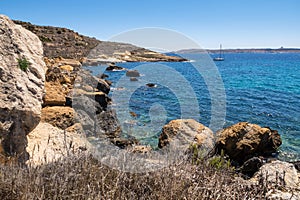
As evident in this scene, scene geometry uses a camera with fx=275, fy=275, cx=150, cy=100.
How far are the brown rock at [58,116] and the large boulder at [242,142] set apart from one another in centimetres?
539

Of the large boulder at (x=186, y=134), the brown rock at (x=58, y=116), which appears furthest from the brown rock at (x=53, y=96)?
the large boulder at (x=186, y=134)

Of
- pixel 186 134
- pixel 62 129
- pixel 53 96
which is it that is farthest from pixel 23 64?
pixel 186 134

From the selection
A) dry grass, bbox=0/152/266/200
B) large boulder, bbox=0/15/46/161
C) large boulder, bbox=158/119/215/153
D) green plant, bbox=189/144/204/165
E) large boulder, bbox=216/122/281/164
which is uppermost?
large boulder, bbox=0/15/46/161

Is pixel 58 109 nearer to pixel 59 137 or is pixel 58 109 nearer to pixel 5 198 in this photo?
pixel 59 137

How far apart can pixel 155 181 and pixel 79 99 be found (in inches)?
357

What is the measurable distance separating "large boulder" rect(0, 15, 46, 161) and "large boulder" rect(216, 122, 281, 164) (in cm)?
706

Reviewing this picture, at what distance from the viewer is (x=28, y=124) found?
5141 millimetres

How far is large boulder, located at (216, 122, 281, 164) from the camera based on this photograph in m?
10.1

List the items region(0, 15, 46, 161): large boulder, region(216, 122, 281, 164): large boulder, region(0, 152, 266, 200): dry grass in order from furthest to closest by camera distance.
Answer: region(216, 122, 281, 164): large boulder → region(0, 15, 46, 161): large boulder → region(0, 152, 266, 200): dry grass

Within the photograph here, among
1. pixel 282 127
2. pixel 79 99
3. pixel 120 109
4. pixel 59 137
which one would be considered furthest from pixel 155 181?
pixel 120 109

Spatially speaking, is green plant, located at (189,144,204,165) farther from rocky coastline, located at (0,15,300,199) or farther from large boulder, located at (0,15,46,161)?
large boulder, located at (0,15,46,161)

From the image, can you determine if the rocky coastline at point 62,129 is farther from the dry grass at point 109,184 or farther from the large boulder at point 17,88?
the dry grass at point 109,184

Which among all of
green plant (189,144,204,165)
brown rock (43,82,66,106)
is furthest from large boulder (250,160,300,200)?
brown rock (43,82,66,106)

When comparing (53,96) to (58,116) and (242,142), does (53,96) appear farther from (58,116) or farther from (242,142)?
(242,142)
